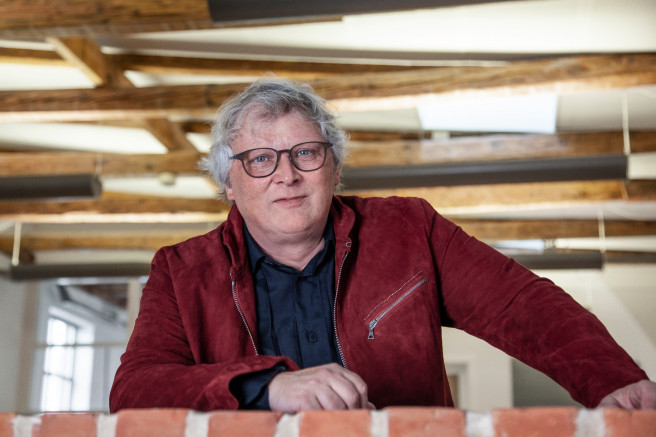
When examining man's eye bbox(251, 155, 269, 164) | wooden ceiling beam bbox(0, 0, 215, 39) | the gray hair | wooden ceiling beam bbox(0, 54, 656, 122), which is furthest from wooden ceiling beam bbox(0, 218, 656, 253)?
man's eye bbox(251, 155, 269, 164)

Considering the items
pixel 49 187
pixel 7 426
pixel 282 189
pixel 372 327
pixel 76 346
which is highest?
pixel 49 187

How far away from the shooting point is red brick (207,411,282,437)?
34.2 inches

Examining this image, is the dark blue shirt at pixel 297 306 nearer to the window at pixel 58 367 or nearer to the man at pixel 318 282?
the man at pixel 318 282

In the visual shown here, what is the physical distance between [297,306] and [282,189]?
26cm

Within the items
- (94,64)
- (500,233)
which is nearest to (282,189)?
(94,64)

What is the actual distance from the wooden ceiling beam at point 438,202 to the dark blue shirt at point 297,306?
433 centimetres

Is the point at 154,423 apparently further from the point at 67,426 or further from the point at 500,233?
the point at 500,233

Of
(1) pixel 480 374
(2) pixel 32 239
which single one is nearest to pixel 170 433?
(1) pixel 480 374

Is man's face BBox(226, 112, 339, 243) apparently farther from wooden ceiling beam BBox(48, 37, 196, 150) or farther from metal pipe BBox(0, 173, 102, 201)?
metal pipe BBox(0, 173, 102, 201)

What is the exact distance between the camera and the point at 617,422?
0.84m

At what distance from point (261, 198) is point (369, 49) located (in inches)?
128

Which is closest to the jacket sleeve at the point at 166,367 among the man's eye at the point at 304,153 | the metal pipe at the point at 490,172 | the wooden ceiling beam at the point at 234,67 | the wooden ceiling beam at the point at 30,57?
the man's eye at the point at 304,153

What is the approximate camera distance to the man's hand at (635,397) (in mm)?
1084

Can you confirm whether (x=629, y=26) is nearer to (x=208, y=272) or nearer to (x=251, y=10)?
(x=251, y=10)
